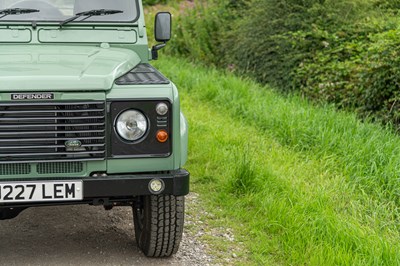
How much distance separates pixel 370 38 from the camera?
32.3ft

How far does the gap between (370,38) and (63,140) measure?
21.1 ft

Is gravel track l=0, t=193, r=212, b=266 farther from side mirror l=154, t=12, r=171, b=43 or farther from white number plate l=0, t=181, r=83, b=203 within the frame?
side mirror l=154, t=12, r=171, b=43

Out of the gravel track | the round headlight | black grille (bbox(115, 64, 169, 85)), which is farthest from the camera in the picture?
the gravel track

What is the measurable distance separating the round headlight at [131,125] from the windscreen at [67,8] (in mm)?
1375

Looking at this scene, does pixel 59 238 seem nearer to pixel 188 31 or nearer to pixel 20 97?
pixel 20 97

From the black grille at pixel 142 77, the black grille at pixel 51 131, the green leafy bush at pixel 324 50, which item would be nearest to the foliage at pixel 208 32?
the green leafy bush at pixel 324 50

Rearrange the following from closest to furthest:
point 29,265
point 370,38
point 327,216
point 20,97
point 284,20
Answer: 1. point 20,97
2. point 29,265
3. point 327,216
4. point 370,38
5. point 284,20

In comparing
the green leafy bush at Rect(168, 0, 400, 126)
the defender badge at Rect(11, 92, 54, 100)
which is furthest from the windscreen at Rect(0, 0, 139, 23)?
the green leafy bush at Rect(168, 0, 400, 126)

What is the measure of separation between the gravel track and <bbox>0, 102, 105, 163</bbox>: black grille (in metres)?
0.84

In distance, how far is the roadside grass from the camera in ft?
16.0

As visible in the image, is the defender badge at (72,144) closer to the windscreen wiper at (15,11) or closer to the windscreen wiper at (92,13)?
the windscreen wiper at (92,13)

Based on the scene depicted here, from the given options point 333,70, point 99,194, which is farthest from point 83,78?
point 333,70

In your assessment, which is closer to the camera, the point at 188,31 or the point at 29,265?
the point at 29,265

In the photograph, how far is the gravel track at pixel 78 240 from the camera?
4852mm
